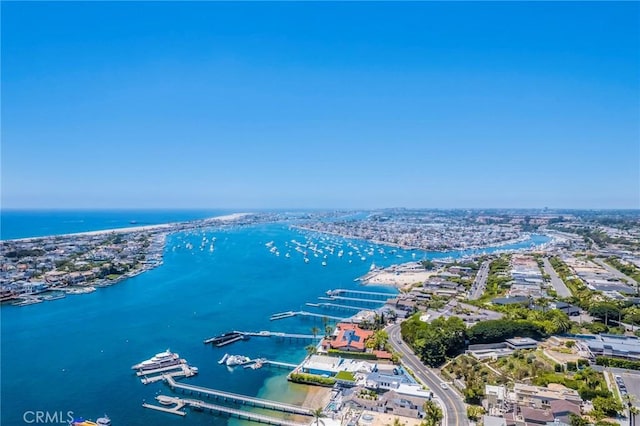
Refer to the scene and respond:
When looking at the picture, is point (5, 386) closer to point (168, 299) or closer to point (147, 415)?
point (147, 415)

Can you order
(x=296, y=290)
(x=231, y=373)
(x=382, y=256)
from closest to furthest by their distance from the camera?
(x=231, y=373), (x=296, y=290), (x=382, y=256)

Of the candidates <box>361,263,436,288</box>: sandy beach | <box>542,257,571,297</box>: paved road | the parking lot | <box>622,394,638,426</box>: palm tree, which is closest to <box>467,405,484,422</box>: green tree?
<box>622,394,638,426</box>: palm tree

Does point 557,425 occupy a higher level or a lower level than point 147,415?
higher

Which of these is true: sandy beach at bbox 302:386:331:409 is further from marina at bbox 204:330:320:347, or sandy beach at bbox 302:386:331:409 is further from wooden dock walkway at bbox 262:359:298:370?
marina at bbox 204:330:320:347

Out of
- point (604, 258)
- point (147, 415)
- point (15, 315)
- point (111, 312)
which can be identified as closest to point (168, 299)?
point (111, 312)

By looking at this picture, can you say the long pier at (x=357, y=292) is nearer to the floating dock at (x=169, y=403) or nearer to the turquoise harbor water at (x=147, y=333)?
the turquoise harbor water at (x=147, y=333)

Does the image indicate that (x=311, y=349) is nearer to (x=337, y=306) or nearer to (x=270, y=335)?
(x=270, y=335)

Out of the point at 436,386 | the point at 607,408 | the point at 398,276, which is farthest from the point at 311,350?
the point at 398,276
